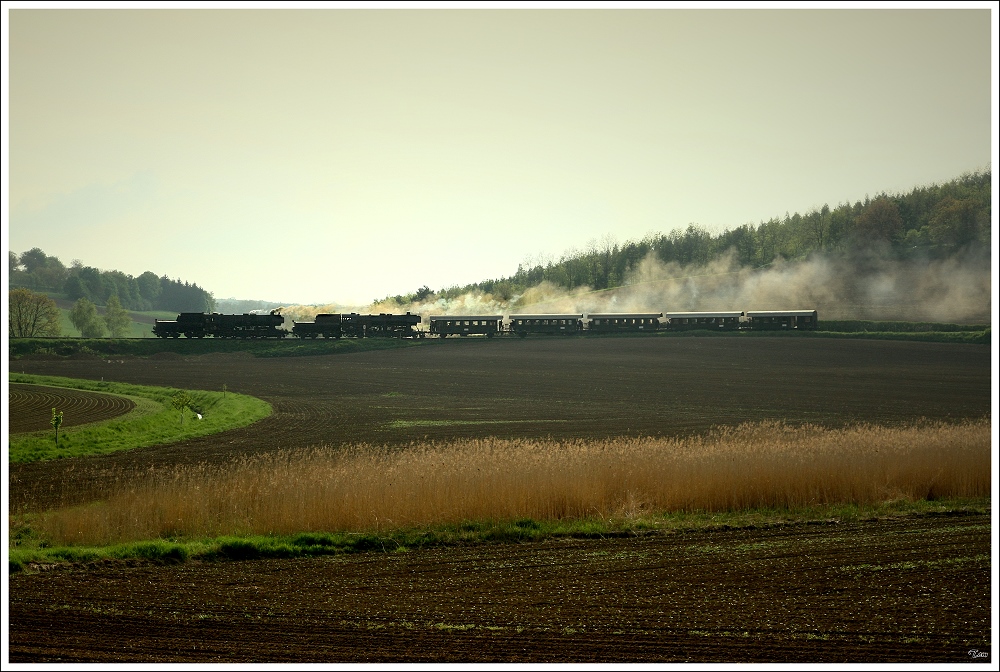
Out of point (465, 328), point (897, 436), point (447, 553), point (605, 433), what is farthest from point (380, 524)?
point (465, 328)

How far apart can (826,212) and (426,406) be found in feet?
392

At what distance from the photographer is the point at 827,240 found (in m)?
131

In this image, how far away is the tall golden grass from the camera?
1742cm

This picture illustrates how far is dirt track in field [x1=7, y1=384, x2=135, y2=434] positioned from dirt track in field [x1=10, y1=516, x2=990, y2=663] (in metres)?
21.3

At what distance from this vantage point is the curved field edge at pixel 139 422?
89.9ft

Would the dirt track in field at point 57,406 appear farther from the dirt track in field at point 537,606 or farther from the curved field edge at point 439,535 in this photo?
the dirt track in field at point 537,606

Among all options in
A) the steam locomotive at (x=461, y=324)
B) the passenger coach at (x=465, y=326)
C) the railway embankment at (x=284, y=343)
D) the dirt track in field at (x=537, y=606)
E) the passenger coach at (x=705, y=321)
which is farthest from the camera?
the passenger coach at (x=465, y=326)

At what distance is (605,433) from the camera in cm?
3222

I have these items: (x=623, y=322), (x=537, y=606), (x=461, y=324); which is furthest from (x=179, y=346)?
(x=537, y=606)

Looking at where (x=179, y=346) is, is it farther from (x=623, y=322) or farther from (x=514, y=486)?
(x=514, y=486)

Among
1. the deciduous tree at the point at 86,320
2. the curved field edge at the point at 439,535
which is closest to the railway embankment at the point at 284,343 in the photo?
the deciduous tree at the point at 86,320

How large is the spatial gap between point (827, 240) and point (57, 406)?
412ft

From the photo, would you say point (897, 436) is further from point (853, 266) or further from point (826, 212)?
point (826, 212)

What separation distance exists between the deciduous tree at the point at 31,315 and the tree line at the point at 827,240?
52225 mm
